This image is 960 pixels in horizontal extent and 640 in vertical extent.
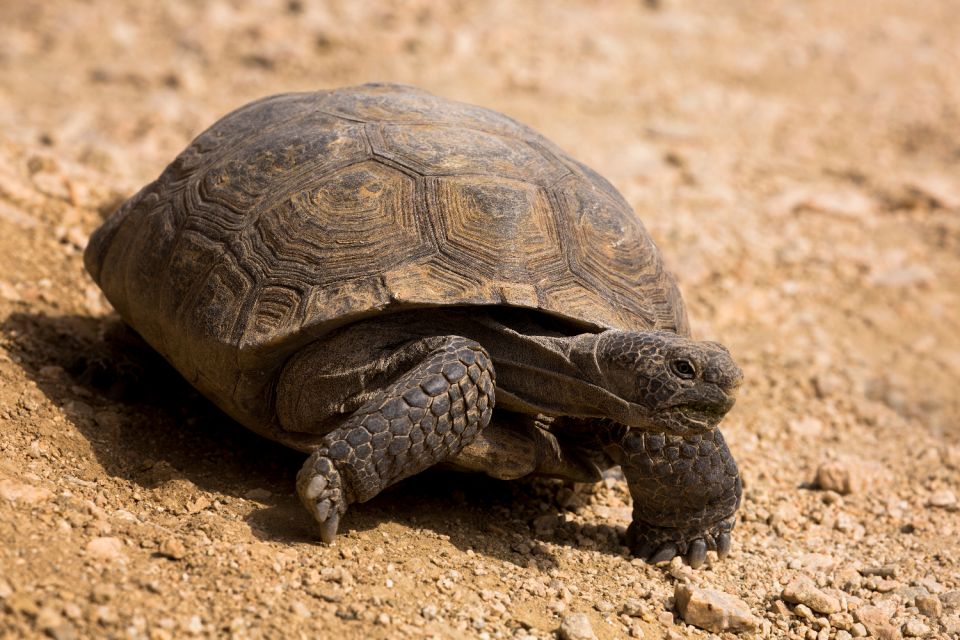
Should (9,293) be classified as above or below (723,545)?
above

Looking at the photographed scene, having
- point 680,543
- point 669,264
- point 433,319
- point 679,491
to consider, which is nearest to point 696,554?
point 680,543

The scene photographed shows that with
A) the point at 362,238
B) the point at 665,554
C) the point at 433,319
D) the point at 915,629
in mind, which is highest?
the point at 362,238

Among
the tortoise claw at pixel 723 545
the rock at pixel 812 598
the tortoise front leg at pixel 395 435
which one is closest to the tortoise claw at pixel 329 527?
the tortoise front leg at pixel 395 435

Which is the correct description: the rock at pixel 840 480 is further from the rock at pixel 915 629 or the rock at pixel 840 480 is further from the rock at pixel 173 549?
the rock at pixel 173 549

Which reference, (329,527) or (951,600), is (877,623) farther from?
(329,527)

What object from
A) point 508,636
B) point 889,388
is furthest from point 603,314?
point 889,388

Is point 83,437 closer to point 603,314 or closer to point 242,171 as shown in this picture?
point 242,171
